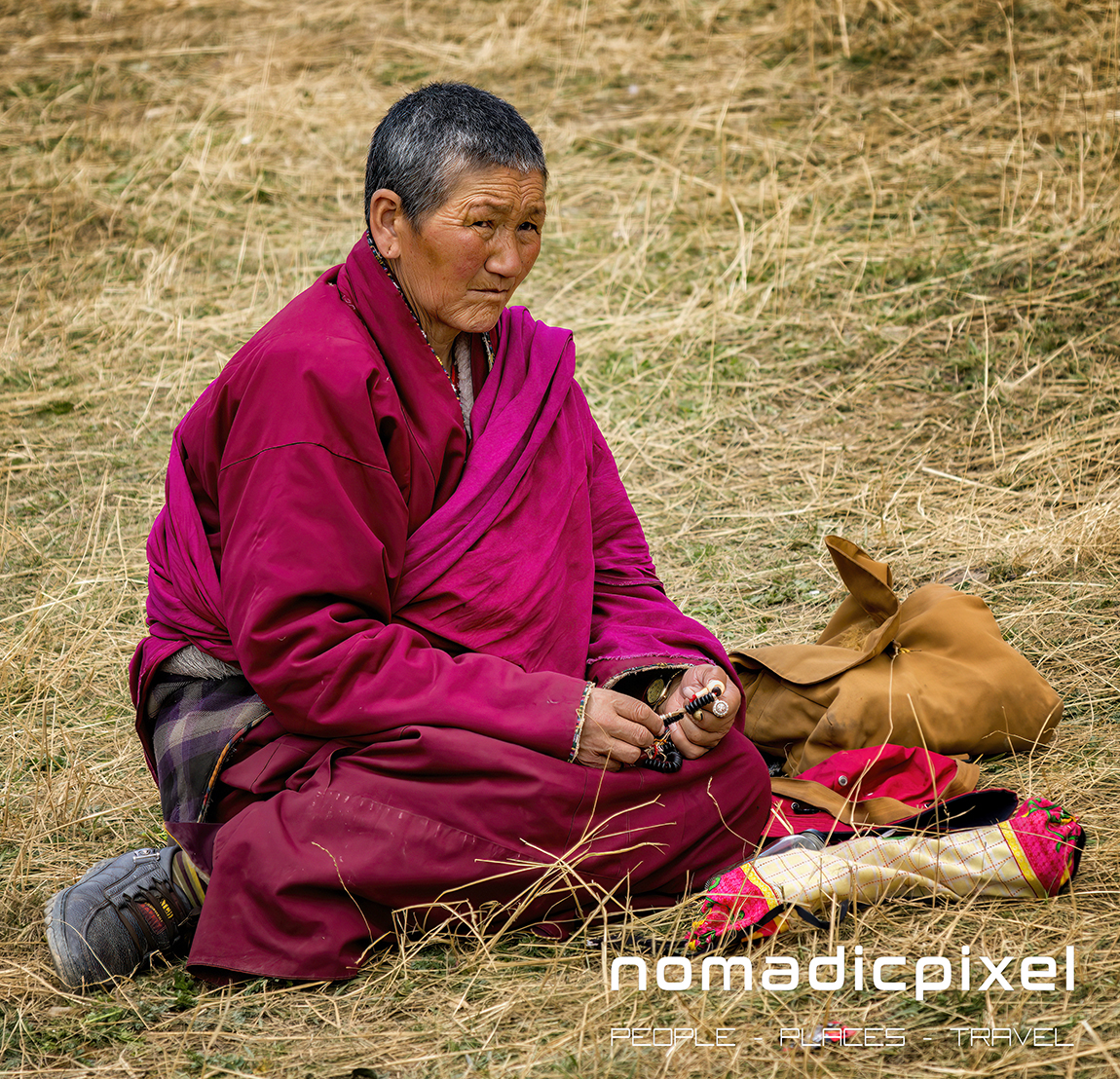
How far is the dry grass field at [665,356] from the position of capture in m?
2.17

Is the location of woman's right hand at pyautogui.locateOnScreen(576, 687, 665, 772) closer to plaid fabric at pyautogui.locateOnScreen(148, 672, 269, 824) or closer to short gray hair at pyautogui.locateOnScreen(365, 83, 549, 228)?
plaid fabric at pyautogui.locateOnScreen(148, 672, 269, 824)

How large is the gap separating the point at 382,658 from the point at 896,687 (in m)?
1.35

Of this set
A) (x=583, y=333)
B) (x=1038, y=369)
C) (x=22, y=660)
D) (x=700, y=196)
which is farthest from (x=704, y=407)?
(x=22, y=660)

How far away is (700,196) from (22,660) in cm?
426

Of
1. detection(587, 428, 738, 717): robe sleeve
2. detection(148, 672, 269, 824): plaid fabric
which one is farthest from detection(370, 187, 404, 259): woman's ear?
detection(148, 672, 269, 824): plaid fabric

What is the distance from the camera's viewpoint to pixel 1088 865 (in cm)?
249

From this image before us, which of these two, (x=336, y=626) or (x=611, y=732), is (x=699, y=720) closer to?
(x=611, y=732)

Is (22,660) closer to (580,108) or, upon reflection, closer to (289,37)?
(580,108)

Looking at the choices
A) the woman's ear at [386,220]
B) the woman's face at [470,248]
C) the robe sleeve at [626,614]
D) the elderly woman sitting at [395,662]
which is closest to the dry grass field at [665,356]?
the elderly woman sitting at [395,662]

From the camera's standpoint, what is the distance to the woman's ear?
2.39m

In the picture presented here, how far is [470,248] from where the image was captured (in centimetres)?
239

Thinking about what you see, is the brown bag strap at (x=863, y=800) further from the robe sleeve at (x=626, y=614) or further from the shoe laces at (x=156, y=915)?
the shoe laces at (x=156, y=915)

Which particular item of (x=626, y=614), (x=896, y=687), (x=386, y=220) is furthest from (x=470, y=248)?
(x=896, y=687)

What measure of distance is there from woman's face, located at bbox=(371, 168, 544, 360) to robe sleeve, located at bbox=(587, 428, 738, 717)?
568 mm
